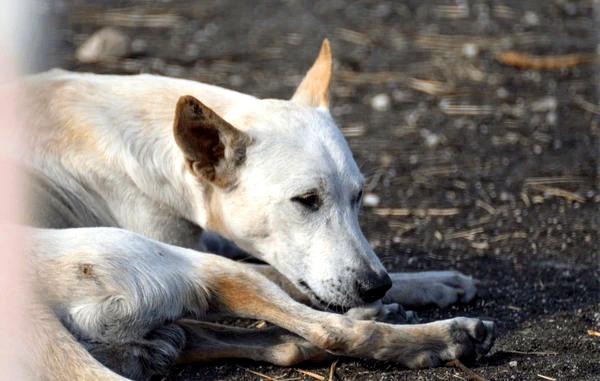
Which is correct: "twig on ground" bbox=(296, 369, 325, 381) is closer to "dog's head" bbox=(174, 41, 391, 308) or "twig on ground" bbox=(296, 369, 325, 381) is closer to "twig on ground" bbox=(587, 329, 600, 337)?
"dog's head" bbox=(174, 41, 391, 308)

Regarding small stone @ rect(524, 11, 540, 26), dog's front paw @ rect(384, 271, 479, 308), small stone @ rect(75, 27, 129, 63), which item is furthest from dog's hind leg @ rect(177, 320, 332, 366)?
small stone @ rect(524, 11, 540, 26)

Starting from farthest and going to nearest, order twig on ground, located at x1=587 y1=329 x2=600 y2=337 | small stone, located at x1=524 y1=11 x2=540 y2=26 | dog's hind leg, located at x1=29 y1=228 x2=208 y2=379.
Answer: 1. small stone, located at x1=524 y1=11 x2=540 y2=26
2. twig on ground, located at x1=587 y1=329 x2=600 y2=337
3. dog's hind leg, located at x1=29 y1=228 x2=208 y2=379

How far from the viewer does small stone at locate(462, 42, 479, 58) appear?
7.67 m

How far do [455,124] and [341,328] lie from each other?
130 inches

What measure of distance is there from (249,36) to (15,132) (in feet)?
13.5

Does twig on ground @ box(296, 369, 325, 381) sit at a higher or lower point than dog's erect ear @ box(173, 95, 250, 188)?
lower

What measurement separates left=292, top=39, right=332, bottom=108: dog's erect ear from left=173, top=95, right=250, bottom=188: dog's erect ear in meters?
0.54

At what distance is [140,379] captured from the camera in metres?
3.65

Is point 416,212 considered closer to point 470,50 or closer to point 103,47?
point 470,50

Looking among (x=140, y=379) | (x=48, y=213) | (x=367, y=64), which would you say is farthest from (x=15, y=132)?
(x=367, y=64)

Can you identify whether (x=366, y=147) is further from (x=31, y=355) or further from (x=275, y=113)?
(x=31, y=355)

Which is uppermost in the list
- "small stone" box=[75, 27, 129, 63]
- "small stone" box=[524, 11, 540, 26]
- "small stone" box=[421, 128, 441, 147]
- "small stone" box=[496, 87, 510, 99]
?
"small stone" box=[75, 27, 129, 63]

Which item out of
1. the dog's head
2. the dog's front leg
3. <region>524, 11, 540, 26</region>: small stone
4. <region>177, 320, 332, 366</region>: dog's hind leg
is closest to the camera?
the dog's front leg

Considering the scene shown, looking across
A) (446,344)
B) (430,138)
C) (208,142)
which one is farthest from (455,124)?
(446,344)
